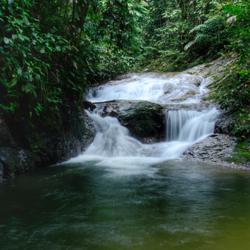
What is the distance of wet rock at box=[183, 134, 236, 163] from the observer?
330 inches

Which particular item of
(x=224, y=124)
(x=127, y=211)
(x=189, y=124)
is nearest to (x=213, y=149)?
(x=224, y=124)

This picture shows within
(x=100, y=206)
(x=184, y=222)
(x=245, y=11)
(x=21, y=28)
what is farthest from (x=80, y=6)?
(x=184, y=222)

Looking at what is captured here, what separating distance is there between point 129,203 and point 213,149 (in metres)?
4.22

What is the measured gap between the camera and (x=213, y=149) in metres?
8.75

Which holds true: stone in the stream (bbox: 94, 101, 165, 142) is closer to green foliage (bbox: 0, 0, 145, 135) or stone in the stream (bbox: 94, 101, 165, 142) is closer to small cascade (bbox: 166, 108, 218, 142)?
small cascade (bbox: 166, 108, 218, 142)

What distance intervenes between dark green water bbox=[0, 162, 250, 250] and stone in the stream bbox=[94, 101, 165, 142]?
139 inches

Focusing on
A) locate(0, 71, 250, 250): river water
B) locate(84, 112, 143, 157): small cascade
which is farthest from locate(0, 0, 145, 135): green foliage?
locate(84, 112, 143, 157): small cascade

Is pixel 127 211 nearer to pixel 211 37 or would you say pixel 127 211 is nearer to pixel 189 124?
pixel 189 124

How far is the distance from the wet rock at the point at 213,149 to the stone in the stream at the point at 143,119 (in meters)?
1.82

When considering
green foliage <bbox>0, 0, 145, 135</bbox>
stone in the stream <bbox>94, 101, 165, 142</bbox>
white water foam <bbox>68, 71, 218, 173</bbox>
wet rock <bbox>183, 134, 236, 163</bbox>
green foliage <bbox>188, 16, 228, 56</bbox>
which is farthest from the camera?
green foliage <bbox>188, 16, 228, 56</bbox>

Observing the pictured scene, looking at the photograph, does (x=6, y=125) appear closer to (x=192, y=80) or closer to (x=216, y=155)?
(x=216, y=155)

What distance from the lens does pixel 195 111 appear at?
10.8m

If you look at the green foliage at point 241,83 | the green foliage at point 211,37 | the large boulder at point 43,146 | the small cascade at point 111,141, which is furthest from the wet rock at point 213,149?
the green foliage at point 211,37

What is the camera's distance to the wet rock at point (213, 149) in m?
8.38
